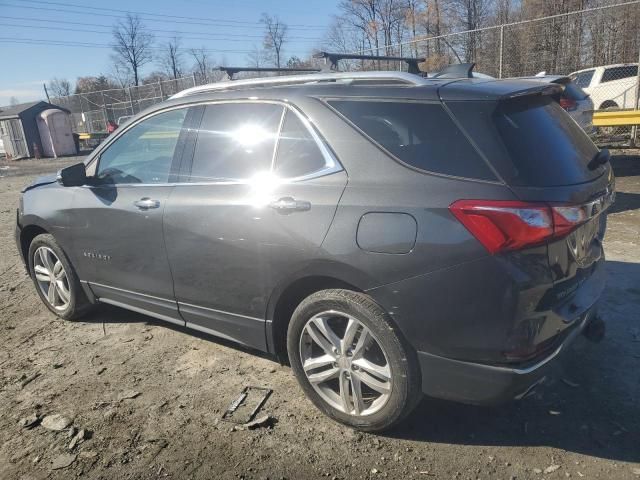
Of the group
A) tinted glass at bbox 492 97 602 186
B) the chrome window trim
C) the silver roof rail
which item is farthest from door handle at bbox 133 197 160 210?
tinted glass at bbox 492 97 602 186

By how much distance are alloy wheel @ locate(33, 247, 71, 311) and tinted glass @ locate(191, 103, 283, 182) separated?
1.92 meters

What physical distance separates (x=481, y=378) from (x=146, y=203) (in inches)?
94.1

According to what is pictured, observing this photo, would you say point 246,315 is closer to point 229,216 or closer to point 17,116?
point 229,216

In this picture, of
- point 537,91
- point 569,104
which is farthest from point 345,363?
point 569,104

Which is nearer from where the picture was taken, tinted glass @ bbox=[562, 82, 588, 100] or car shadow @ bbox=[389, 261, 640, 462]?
car shadow @ bbox=[389, 261, 640, 462]

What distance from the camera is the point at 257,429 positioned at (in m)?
2.82

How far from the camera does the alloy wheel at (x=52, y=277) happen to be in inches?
172

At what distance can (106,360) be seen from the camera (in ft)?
12.2

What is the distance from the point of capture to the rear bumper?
2.21 meters

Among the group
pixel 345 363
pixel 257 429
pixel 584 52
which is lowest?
pixel 257 429

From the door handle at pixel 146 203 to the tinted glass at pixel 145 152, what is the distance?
153mm

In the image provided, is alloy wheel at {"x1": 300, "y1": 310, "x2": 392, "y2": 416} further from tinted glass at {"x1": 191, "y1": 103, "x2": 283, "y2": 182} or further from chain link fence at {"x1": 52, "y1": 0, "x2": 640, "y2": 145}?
chain link fence at {"x1": 52, "y1": 0, "x2": 640, "y2": 145}

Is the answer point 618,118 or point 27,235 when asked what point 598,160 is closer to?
point 27,235

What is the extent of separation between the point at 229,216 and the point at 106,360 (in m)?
1.65
